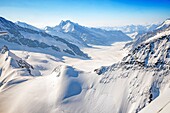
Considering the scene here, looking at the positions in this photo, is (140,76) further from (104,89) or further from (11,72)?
(11,72)

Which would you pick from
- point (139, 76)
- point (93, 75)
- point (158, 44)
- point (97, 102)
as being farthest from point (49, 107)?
point (158, 44)

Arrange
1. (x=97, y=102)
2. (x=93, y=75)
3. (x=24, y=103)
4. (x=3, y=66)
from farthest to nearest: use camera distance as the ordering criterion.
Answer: (x=3, y=66) → (x=93, y=75) → (x=24, y=103) → (x=97, y=102)

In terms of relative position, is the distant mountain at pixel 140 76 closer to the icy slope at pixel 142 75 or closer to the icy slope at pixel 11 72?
the icy slope at pixel 142 75

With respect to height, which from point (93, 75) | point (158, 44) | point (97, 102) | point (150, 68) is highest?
point (158, 44)

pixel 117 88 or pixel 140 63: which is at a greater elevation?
pixel 140 63

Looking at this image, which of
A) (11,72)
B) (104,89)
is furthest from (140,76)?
(11,72)

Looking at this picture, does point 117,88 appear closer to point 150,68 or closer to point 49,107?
point 150,68

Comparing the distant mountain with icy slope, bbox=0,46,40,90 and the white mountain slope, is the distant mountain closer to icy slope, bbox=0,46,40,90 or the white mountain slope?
the white mountain slope

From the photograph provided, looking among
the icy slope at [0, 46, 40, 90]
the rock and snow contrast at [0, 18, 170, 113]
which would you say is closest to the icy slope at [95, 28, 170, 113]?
the rock and snow contrast at [0, 18, 170, 113]

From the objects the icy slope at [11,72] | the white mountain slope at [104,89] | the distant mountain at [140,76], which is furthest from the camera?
the icy slope at [11,72]

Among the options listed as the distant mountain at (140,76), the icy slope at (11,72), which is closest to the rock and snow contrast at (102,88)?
the distant mountain at (140,76)

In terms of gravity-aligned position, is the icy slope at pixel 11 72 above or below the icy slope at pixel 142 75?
below
